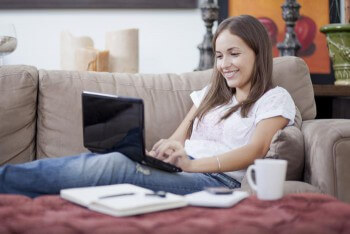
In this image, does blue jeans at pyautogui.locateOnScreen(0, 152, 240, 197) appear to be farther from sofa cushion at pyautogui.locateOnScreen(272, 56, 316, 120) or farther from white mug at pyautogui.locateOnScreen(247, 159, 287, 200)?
sofa cushion at pyautogui.locateOnScreen(272, 56, 316, 120)

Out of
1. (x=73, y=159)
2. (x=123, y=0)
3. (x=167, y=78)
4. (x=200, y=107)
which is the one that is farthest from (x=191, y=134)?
(x=123, y=0)

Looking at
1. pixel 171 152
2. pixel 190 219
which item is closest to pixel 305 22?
pixel 171 152

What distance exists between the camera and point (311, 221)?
1206 mm

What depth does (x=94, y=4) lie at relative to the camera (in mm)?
2916

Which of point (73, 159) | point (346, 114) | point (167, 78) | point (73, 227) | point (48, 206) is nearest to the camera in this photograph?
point (73, 227)

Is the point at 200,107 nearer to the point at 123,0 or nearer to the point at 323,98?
the point at 323,98


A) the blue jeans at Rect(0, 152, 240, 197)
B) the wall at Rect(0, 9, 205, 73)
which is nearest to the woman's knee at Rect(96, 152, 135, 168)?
the blue jeans at Rect(0, 152, 240, 197)

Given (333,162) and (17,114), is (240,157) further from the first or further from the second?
(17,114)

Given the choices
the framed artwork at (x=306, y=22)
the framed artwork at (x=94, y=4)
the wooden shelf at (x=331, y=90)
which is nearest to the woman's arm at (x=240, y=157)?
the wooden shelf at (x=331, y=90)

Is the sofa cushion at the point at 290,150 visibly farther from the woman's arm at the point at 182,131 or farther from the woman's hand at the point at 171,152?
the woman's arm at the point at 182,131

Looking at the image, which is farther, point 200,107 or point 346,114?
point 346,114

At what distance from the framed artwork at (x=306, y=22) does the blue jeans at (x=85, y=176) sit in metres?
1.28

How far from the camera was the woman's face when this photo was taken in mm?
2068

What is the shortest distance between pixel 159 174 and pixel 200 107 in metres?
0.48
